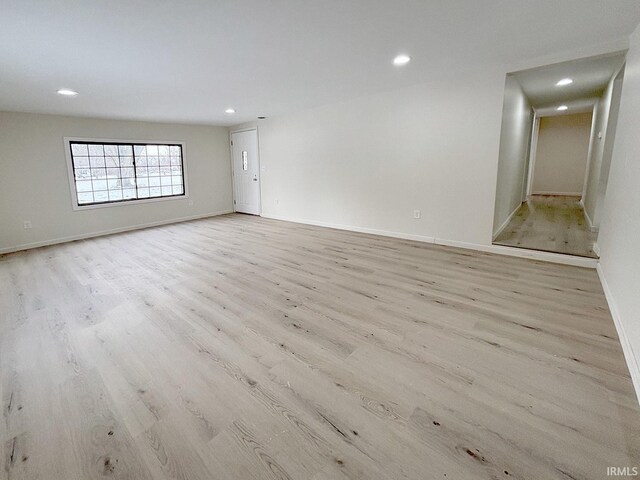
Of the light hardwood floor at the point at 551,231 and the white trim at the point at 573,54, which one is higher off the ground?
the white trim at the point at 573,54

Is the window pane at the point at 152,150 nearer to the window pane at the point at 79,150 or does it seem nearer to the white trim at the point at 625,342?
the window pane at the point at 79,150

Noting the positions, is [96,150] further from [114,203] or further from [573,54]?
[573,54]

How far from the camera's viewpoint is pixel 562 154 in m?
9.23

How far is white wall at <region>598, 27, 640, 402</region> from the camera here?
188 cm

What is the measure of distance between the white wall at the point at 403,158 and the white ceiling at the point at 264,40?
472 mm

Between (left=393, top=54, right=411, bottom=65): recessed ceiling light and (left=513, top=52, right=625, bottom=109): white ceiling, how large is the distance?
60.6 inches

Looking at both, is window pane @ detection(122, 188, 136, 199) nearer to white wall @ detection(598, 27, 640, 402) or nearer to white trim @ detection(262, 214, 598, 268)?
white trim @ detection(262, 214, 598, 268)

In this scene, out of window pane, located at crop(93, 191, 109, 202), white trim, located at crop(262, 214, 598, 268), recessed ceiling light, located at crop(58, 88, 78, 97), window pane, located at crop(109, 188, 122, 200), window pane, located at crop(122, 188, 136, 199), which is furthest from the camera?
window pane, located at crop(122, 188, 136, 199)

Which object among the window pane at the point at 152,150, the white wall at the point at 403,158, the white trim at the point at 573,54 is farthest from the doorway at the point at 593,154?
the window pane at the point at 152,150

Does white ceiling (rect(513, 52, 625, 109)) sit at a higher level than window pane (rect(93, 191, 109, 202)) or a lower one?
higher

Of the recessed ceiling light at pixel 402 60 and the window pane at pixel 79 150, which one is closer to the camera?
the recessed ceiling light at pixel 402 60

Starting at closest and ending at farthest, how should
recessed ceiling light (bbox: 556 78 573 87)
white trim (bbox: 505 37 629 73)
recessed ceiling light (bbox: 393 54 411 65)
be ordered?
white trim (bbox: 505 37 629 73) < recessed ceiling light (bbox: 393 54 411 65) < recessed ceiling light (bbox: 556 78 573 87)

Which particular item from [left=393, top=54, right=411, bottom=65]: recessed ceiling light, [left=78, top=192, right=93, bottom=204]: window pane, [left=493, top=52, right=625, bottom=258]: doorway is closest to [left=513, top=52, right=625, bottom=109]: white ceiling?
[left=493, top=52, right=625, bottom=258]: doorway

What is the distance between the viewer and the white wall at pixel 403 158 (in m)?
3.92
